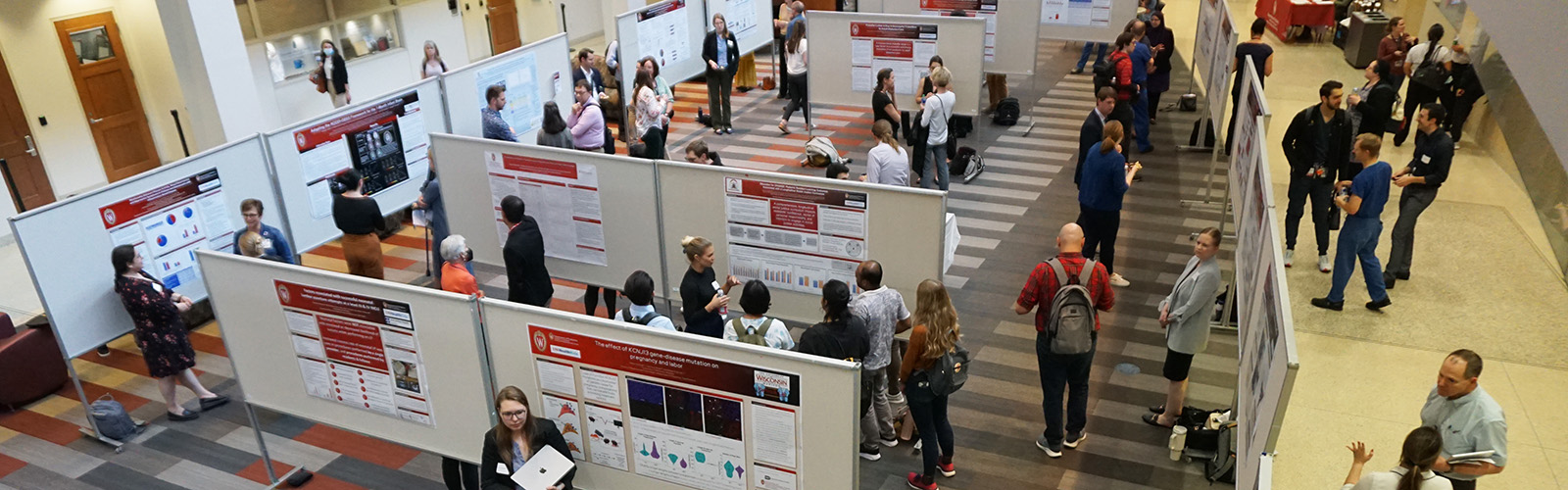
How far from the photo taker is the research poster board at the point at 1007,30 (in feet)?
41.4

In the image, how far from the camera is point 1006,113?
1345cm

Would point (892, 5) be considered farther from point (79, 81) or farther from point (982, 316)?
point (79, 81)

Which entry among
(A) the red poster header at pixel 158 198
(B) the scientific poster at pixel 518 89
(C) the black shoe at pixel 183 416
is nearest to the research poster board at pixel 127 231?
(A) the red poster header at pixel 158 198

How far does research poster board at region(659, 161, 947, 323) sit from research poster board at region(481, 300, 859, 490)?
2196 millimetres

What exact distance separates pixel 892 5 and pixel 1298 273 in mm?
7763

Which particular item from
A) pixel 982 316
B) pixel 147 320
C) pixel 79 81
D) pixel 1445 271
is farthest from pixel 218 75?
pixel 1445 271

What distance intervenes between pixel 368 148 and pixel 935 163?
5466 millimetres

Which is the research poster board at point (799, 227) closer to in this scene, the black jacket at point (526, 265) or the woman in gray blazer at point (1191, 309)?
the black jacket at point (526, 265)

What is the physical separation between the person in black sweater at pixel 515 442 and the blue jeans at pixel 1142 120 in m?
9.06

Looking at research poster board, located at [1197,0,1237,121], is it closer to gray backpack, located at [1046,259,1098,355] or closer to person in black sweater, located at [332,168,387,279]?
gray backpack, located at [1046,259,1098,355]

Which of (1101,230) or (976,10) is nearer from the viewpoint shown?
(1101,230)

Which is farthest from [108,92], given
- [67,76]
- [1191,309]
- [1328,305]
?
[1328,305]

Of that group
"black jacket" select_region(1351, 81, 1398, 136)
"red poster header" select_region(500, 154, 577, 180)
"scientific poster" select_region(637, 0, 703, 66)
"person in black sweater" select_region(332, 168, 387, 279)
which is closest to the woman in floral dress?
"person in black sweater" select_region(332, 168, 387, 279)

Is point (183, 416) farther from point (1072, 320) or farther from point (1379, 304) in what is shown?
point (1379, 304)
